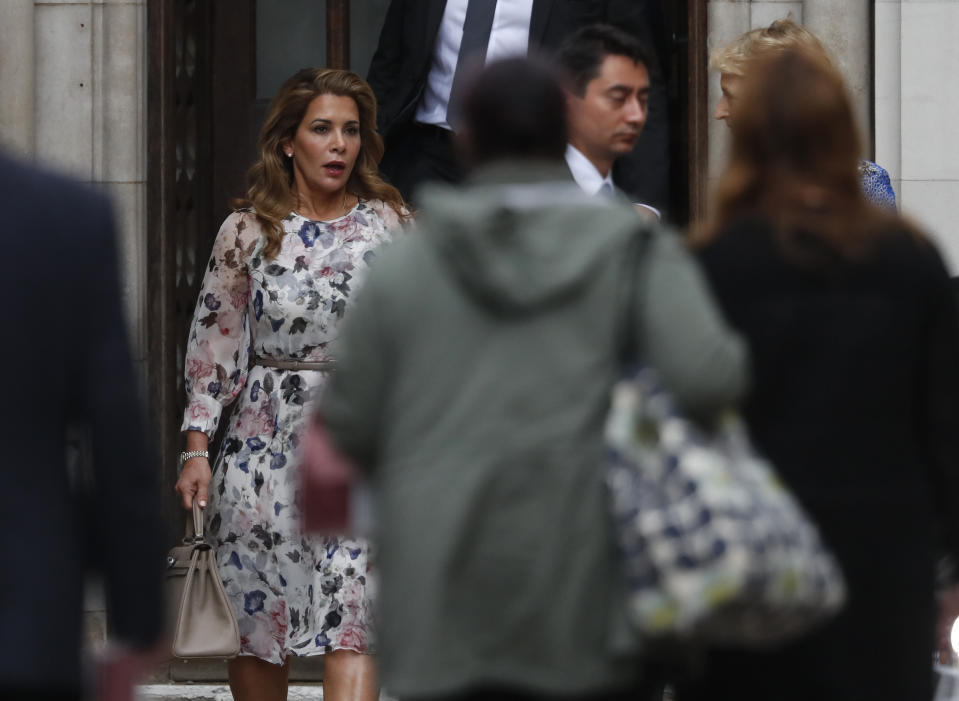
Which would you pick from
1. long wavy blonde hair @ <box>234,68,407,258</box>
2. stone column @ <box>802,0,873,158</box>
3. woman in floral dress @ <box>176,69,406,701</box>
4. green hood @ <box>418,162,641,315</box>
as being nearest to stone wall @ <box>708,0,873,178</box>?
stone column @ <box>802,0,873,158</box>

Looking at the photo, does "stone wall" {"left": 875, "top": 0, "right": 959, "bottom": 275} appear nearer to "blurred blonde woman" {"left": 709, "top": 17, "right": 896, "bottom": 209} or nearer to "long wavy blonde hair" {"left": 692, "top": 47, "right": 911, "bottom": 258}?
"blurred blonde woman" {"left": 709, "top": 17, "right": 896, "bottom": 209}

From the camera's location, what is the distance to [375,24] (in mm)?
8367

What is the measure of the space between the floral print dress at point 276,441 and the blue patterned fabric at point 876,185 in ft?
5.33

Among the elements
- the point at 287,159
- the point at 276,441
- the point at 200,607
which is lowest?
the point at 200,607

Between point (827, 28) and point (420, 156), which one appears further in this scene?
point (827, 28)

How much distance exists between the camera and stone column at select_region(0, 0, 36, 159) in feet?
24.1

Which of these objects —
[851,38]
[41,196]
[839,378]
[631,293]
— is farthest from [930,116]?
[41,196]

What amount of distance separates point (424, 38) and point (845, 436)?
154 inches

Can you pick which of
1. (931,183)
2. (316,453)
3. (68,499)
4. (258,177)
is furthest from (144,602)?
(931,183)

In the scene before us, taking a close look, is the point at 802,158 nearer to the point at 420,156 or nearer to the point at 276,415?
the point at 276,415

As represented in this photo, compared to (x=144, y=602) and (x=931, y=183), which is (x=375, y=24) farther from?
(x=144, y=602)

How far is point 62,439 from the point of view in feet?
9.70

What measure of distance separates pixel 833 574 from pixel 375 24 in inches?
220

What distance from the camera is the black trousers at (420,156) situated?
7.11 metres
